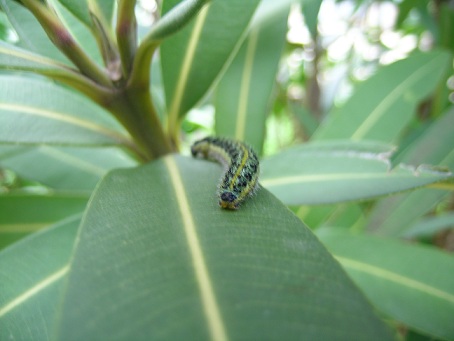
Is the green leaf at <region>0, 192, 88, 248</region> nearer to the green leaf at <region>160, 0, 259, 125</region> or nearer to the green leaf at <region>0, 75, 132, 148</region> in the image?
the green leaf at <region>0, 75, 132, 148</region>

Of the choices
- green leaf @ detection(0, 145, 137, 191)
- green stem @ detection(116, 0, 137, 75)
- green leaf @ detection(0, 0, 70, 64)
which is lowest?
green stem @ detection(116, 0, 137, 75)

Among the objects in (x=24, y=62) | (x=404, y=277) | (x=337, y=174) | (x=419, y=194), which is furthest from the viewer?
(x=419, y=194)

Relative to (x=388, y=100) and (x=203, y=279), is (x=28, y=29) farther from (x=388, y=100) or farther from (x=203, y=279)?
(x=388, y=100)

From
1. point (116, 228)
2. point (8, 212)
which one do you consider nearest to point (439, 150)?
point (116, 228)

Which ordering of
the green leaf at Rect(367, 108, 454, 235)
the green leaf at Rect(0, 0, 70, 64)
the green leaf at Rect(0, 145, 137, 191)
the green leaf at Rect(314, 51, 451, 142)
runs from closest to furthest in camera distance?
the green leaf at Rect(0, 0, 70, 64)
the green leaf at Rect(367, 108, 454, 235)
the green leaf at Rect(0, 145, 137, 191)
the green leaf at Rect(314, 51, 451, 142)

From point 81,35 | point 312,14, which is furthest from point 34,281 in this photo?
point 312,14

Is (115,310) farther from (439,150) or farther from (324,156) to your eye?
(439,150)

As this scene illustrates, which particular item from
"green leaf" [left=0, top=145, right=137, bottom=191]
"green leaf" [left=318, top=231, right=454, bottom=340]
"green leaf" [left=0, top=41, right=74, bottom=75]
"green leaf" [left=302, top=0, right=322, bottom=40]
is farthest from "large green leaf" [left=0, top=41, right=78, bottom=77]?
"green leaf" [left=318, top=231, right=454, bottom=340]
